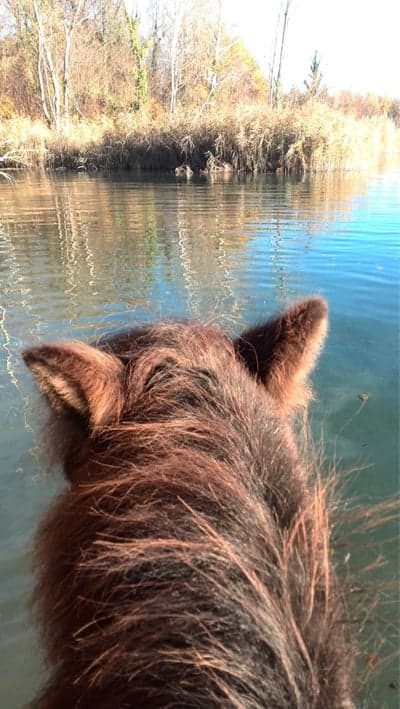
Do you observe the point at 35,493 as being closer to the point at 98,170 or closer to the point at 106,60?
the point at 98,170

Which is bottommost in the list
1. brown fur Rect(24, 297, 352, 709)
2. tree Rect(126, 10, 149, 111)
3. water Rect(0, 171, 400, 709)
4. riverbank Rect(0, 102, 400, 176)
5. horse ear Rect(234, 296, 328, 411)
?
water Rect(0, 171, 400, 709)

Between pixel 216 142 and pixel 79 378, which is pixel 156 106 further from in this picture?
pixel 79 378

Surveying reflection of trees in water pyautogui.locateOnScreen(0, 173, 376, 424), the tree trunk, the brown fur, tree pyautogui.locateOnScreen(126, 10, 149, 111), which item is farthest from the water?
tree pyautogui.locateOnScreen(126, 10, 149, 111)

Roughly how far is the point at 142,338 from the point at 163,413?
35 cm

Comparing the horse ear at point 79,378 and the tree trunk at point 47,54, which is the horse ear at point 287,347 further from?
the tree trunk at point 47,54

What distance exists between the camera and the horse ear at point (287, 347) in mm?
1597

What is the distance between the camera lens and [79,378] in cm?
135

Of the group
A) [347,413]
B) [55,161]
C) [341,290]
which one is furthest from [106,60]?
[347,413]

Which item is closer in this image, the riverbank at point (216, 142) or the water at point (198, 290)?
the water at point (198, 290)

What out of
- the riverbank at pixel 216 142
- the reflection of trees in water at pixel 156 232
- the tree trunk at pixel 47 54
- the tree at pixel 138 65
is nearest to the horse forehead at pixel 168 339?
the reflection of trees in water at pixel 156 232

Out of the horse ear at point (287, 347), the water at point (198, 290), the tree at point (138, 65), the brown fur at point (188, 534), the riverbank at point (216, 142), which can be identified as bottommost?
the water at point (198, 290)

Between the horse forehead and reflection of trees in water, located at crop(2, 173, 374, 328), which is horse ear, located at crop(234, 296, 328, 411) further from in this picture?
reflection of trees in water, located at crop(2, 173, 374, 328)

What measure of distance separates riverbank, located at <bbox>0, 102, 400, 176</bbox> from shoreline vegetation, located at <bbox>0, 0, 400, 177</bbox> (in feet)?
0.17

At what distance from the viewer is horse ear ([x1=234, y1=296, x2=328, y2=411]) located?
1.60 meters
